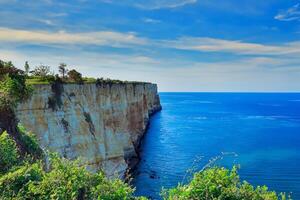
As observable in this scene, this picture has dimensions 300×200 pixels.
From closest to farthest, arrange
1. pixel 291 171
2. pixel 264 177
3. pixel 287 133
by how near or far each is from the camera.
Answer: pixel 264 177, pixel 291 171, pixel 287 133

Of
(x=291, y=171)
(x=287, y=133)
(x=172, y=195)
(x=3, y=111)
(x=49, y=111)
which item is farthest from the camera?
(x=287, y=133)

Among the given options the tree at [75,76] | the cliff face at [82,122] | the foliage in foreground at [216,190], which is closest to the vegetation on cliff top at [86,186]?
the foliage in foreground at [216,190]

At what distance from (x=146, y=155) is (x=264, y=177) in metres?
19.9

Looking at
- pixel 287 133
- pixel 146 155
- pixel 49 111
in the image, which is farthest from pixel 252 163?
pixel 287 133

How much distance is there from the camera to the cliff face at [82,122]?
2994 cm

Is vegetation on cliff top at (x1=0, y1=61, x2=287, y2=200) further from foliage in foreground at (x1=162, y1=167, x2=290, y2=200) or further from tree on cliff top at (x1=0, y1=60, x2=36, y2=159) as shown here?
tree on cliff top at (x1=0, y1=60, x2=36, y2=159)

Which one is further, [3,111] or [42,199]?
[3,111]

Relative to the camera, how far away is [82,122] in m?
35.7

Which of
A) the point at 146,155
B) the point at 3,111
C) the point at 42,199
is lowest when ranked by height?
the point at 146,155

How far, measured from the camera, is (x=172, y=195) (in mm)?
10758

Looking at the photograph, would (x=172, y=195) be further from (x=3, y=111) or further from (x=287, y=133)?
(x=287, y=133)

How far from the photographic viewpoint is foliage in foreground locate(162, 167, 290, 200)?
10531 mm

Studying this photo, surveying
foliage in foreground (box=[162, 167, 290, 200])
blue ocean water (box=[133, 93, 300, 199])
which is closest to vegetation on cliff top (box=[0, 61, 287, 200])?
foliage in foreground (box=[162, 167, 290, 200])

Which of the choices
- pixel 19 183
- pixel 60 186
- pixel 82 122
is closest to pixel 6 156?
pixel 19 183
